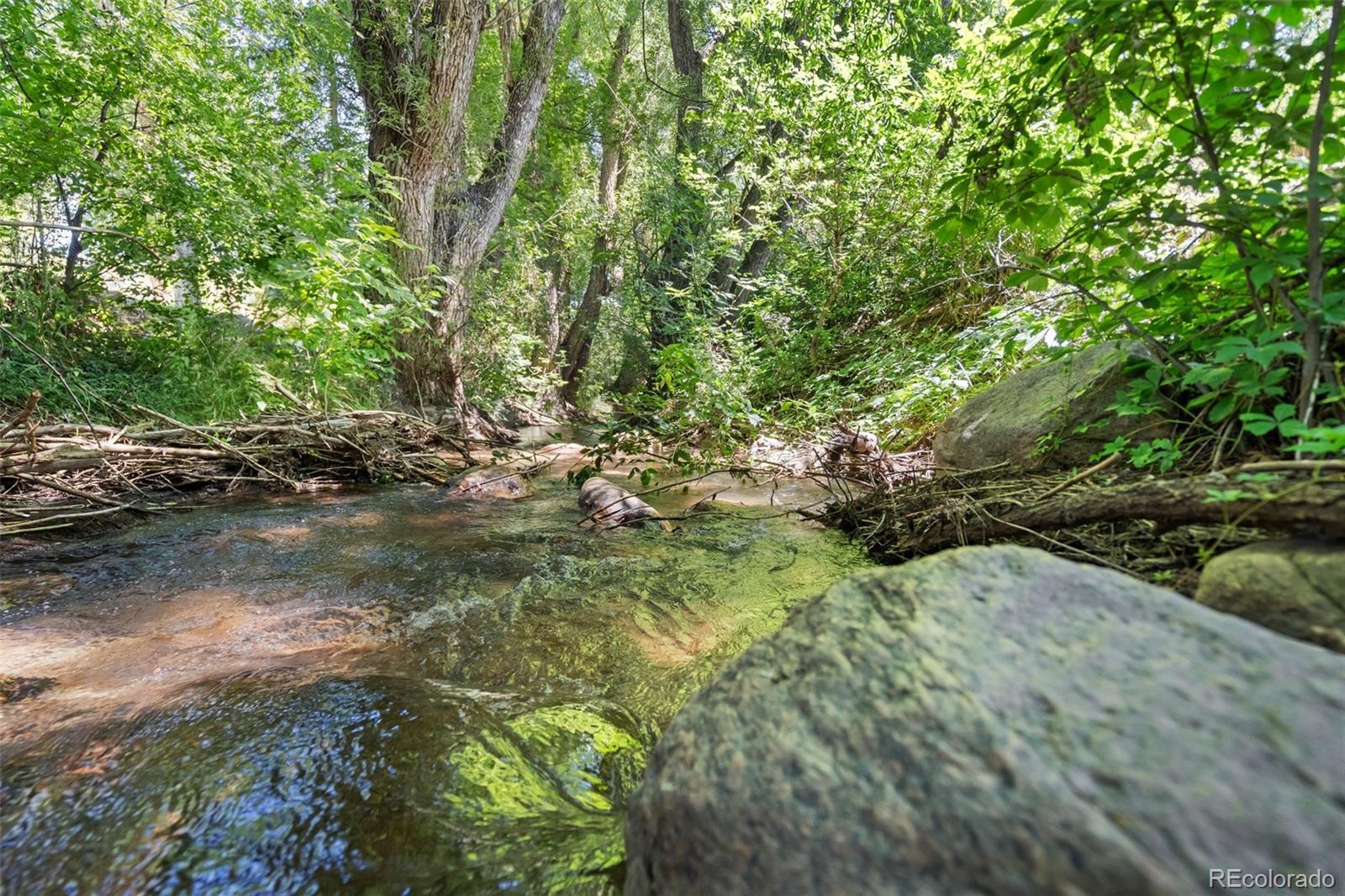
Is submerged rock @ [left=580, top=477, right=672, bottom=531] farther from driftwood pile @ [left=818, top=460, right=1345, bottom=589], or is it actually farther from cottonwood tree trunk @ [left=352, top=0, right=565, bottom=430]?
cottonwood tree trunk @ [left=352, top=0, right=565, bottom=430]

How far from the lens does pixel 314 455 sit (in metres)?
4.71

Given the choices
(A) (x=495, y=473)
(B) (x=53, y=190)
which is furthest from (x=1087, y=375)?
(B) (x=53, y=190)

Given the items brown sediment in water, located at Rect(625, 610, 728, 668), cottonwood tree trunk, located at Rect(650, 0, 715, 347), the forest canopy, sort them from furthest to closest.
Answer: cottonwood tree trunk, located at Rect(650, 0, 715, 347), brown sediment in water, located at Rect(625, 610, 728, 668), the forest canopy

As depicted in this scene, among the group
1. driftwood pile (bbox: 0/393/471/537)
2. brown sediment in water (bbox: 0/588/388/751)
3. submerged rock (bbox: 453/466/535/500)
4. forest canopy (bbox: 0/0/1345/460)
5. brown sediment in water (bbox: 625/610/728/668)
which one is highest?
forest canopy (bbox: 0/0/1345/460)

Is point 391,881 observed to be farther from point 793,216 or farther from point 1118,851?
point 793,216

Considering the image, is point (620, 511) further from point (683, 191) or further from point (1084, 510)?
point (683, 191)

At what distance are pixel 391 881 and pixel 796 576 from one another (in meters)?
2.05

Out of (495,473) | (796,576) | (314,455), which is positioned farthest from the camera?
(495,473)

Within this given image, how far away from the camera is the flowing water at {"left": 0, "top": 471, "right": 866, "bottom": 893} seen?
1.01 m

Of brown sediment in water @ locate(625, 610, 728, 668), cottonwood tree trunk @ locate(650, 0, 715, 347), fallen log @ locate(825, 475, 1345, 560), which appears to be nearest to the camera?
fallen log @ locate(825, 475, 1345, 560)

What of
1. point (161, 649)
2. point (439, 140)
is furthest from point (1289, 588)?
point (439, 140)

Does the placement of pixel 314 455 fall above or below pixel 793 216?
below

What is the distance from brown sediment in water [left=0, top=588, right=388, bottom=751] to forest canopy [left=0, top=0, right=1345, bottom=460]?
1.75m

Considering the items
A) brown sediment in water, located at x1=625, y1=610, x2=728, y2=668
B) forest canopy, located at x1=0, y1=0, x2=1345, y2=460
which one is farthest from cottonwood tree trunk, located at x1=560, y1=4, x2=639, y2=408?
brown sediment in water, located at x1=625, y1=610, x2=728, y2=668
